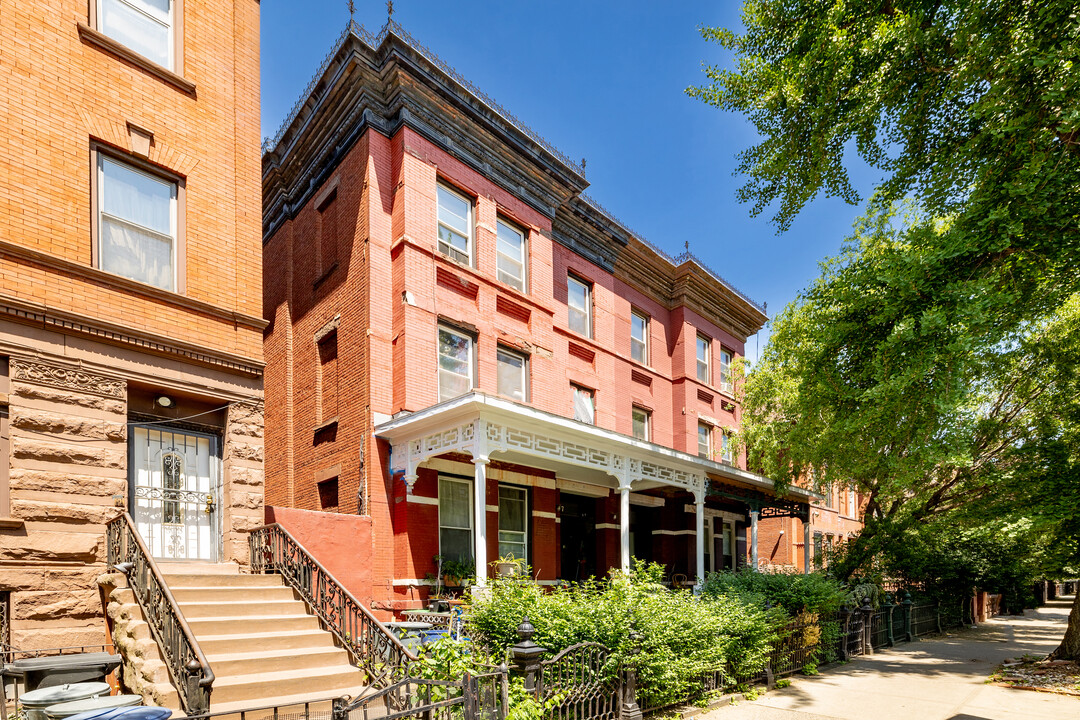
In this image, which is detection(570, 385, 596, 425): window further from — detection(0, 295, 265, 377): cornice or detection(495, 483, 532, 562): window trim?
detection(0, 295, 265, 377): cornice

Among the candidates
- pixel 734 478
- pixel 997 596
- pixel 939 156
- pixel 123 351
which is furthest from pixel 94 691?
pixel 997 596

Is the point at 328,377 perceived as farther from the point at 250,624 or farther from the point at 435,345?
the point at 250,624

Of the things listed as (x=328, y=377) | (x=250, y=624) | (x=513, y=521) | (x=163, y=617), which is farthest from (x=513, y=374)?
(x=163, y=617)

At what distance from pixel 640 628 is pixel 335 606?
4.24 m

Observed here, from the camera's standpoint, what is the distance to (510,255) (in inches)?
665

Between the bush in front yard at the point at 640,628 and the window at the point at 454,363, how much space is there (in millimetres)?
5438

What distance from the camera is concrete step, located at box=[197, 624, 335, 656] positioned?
25.5 ft

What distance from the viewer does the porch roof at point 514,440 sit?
12117mm

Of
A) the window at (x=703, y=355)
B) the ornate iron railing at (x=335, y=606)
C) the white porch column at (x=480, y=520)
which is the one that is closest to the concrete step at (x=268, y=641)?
the ornate iron railing at (x=335, y=606)

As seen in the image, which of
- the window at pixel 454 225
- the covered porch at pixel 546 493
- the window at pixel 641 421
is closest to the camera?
the covered porch at pixel 546 493

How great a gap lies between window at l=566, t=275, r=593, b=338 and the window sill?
1103 centimetres

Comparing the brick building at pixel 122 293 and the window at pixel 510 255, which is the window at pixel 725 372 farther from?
the brick building at pixel 122 293

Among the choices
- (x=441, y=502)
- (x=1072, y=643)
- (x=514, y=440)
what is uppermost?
(x=514, y=440)

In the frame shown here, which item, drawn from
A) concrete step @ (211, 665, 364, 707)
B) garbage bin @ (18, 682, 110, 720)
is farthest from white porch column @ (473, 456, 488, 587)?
garbage bin @ (18, 682, 110, 720)
